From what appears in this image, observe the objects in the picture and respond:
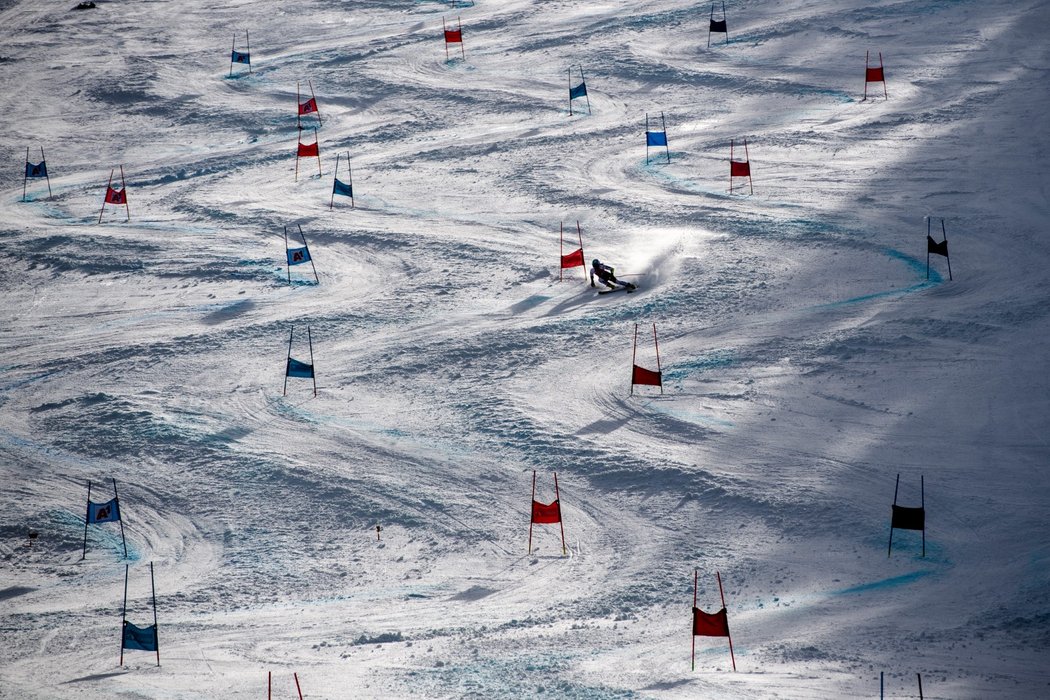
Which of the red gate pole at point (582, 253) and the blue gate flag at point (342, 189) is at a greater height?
the blue gate flag at point (342, 189)

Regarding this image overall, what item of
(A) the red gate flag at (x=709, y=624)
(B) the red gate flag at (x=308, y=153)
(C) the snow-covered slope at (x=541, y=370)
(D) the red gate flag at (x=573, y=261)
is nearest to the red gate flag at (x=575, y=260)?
(D) the red gate flag at (x=573, y=261)

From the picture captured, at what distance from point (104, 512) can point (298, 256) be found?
694 centimetres

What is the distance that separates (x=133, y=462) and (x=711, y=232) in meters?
10.4

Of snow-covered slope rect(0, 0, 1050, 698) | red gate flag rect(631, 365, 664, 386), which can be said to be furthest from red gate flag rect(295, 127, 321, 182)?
red gate flag rect(631, 365, 664, 386)

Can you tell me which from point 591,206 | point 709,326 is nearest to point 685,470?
point 709,326

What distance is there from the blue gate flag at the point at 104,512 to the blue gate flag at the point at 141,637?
8.11ft

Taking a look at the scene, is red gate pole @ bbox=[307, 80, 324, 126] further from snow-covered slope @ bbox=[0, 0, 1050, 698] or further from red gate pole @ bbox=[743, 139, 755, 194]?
red gate pole @ bbox=[743, 139, 755, 194]

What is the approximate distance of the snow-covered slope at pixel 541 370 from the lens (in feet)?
41.9

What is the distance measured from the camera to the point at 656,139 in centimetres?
2478

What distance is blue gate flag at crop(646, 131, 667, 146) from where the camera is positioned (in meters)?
24.5

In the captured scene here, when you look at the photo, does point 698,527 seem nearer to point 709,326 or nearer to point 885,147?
point 709,326

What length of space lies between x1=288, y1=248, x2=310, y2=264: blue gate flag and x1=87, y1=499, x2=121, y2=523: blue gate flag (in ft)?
22.0

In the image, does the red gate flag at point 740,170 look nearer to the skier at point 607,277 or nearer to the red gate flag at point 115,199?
the skier at point 607,277

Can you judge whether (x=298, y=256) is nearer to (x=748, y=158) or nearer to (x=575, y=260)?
(x=575, y=260)
